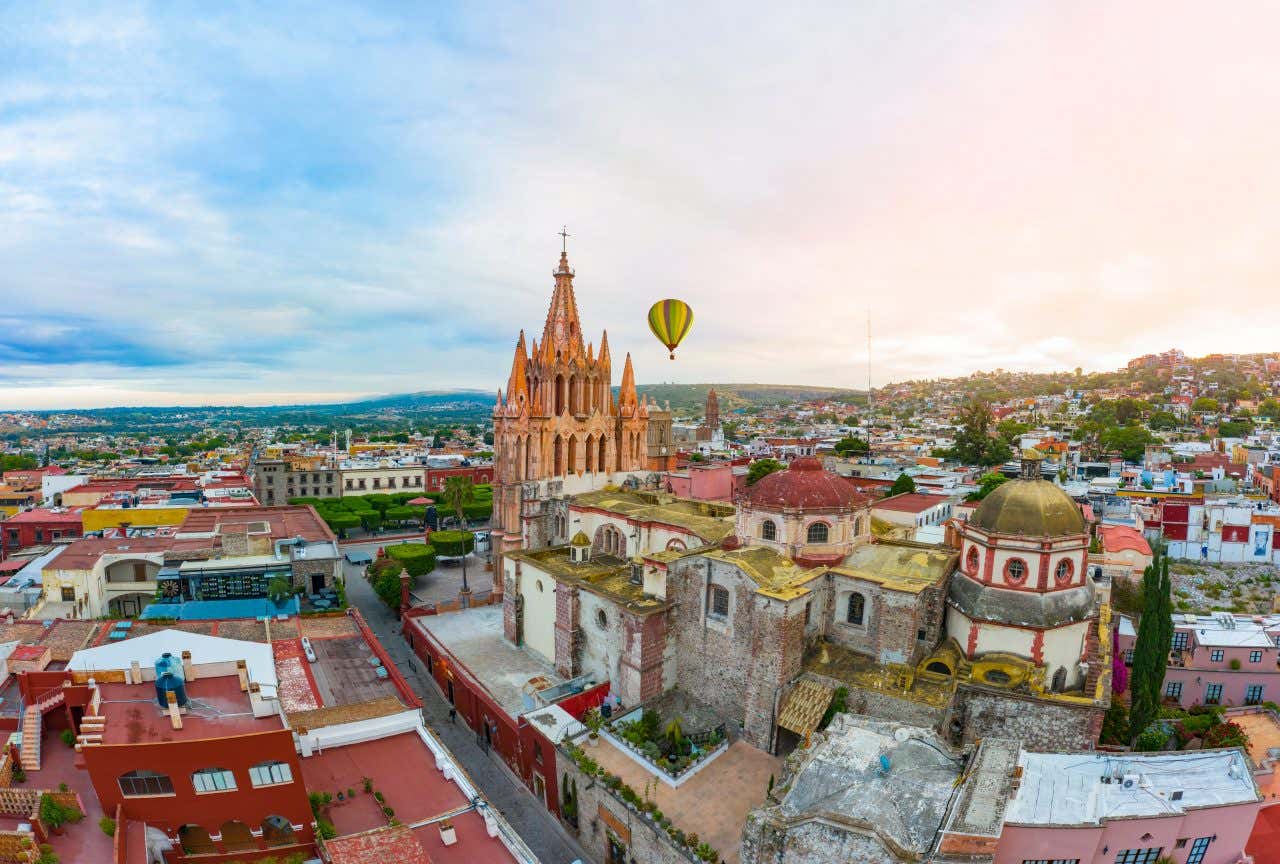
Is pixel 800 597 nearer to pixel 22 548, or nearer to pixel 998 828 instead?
pixel 998 828

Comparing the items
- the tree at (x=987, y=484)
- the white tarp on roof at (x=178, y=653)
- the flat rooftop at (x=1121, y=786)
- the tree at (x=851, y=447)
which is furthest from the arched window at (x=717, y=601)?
the tree at (x=851, y=447)

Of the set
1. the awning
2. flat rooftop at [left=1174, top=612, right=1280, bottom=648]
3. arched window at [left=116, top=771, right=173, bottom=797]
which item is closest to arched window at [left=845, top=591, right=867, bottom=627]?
the awning

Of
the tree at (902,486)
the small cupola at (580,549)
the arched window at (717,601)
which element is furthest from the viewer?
the tree at (902,486)

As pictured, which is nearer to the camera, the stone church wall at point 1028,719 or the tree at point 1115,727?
the stone church wall at point 1028,719

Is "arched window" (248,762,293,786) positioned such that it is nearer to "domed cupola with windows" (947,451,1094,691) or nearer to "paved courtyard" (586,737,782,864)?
"paved courtyard" (586,737,782,864)

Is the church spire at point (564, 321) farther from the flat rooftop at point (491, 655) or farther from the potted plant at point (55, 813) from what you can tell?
the potted plant at point (55, 813)

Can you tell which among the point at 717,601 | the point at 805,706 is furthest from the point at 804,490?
the point at 805,706

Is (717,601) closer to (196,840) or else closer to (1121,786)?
(1121,786)
